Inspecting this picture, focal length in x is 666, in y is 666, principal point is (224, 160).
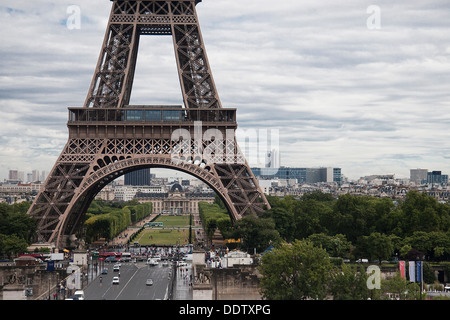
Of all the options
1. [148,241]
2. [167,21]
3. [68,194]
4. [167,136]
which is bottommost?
[148,241]

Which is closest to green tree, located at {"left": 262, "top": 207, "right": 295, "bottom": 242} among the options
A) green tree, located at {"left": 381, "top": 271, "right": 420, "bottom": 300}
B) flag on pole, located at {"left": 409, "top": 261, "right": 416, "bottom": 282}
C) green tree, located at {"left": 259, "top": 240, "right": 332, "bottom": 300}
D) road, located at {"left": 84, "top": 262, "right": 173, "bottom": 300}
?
road, located at {"left": 84, "top": 262, "right": 173, "bottom": 300}

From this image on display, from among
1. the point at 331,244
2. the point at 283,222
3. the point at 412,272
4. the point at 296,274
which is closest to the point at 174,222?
the point at 283,222

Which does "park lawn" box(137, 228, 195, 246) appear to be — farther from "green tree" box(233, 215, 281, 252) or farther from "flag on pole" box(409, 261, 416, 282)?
"flag on pole" box(409, 261, 416, 282)

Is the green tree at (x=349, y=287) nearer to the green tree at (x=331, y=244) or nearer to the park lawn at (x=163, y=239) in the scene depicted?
the green tree at (x=331, y=244)

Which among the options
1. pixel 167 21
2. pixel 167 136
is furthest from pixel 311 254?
pixel 167 21

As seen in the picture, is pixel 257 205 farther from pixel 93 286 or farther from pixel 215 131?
pixel 93 286
